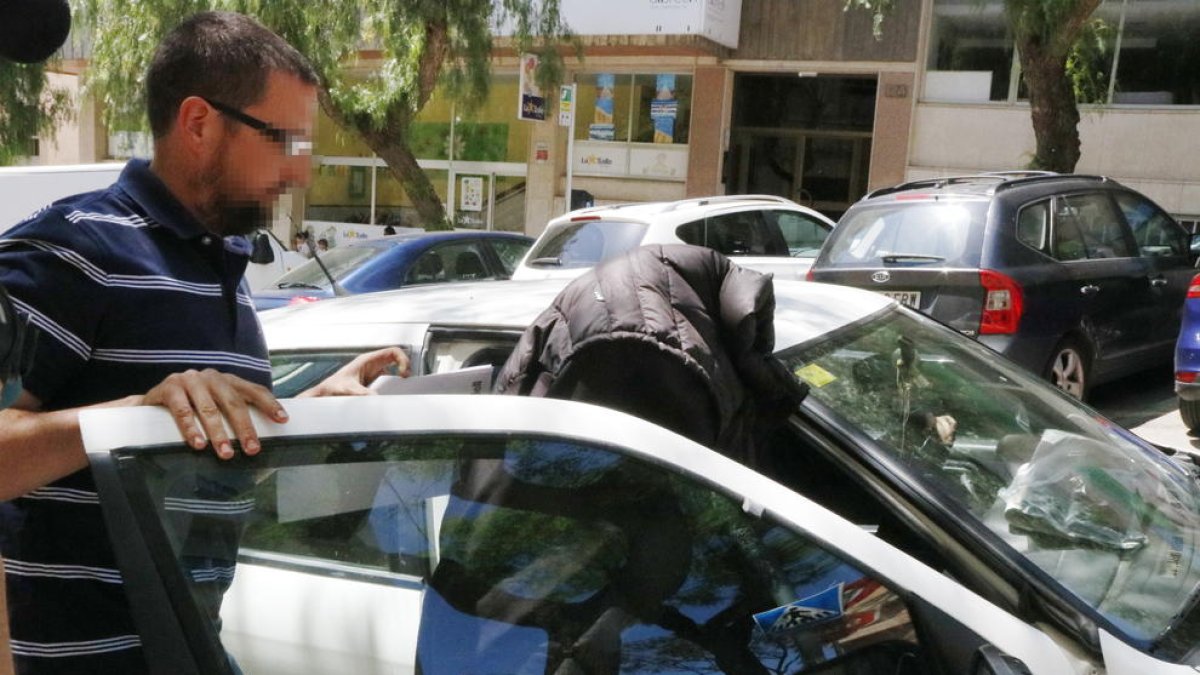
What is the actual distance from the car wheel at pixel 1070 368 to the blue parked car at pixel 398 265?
514 cm

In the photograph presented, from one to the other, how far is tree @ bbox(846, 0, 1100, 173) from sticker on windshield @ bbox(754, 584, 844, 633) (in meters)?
9.52

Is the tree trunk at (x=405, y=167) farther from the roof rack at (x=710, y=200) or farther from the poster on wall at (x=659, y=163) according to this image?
the roof rack at (x=710, y=200)

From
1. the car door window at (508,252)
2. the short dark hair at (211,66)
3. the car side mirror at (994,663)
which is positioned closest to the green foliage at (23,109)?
the car door window at (508,252)

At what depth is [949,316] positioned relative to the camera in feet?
20.5

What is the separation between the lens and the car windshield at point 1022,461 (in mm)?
2061

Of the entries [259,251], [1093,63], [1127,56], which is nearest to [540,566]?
[259,251]

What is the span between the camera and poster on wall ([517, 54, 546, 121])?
43.5ft

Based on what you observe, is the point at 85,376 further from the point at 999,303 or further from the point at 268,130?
the point at 999,303

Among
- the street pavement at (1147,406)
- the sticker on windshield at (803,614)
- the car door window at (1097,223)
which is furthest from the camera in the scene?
the car door window at (1097,223)

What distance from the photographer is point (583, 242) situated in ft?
28.2

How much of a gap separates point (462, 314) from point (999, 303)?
4.20 meters

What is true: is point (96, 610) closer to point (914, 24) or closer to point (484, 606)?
point (484, 606)

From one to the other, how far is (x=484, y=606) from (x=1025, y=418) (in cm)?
167

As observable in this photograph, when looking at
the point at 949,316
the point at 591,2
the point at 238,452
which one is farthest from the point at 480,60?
the point at 238,452
